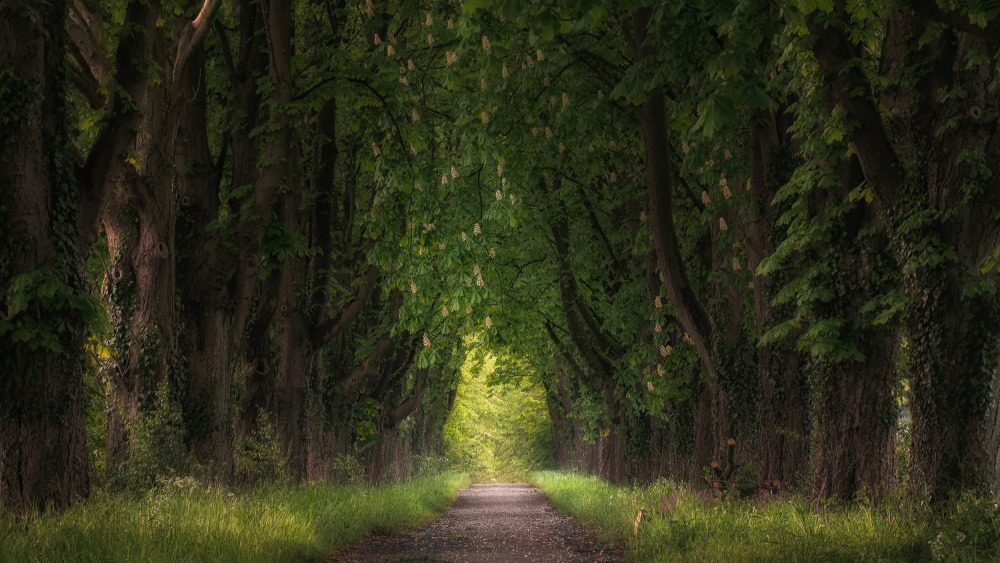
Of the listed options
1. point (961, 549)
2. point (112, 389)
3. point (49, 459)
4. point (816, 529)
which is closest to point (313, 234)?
point (112, 389)

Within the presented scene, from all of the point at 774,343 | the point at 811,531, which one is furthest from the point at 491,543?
the point at 811,531

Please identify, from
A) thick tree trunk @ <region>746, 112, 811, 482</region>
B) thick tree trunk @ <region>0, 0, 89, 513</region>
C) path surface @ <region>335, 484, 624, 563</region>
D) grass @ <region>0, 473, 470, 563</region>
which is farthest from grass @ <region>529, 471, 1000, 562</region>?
thick tree trunk @ <region>0, 0, 89, 513</region>

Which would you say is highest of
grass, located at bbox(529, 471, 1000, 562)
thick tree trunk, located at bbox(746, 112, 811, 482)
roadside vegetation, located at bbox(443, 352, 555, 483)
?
thick tree trunk, located at bbox(746, 112, 811, 482)

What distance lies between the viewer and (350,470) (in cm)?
1995

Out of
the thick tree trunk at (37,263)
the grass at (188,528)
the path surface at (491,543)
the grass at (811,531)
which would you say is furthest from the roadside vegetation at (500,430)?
the thick tree trunk at (37,263)

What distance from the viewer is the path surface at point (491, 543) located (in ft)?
34.1

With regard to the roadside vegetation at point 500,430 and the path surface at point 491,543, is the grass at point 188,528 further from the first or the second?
the roadside vegetation at point 500,430

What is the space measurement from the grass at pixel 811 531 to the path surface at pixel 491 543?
120 centimetres

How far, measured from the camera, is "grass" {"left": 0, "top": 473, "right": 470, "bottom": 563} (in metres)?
5.70

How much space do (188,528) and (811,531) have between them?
5425mm

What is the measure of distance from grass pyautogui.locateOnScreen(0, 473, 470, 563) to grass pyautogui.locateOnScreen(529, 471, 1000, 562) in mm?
3885

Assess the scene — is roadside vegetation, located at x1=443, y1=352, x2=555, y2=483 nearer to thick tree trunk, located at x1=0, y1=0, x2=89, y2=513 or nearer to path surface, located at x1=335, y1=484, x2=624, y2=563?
path surface, located at x1=335, y1=484, x2=624, y2=563

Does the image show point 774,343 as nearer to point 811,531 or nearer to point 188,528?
point 811,531

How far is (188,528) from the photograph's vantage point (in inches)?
275
